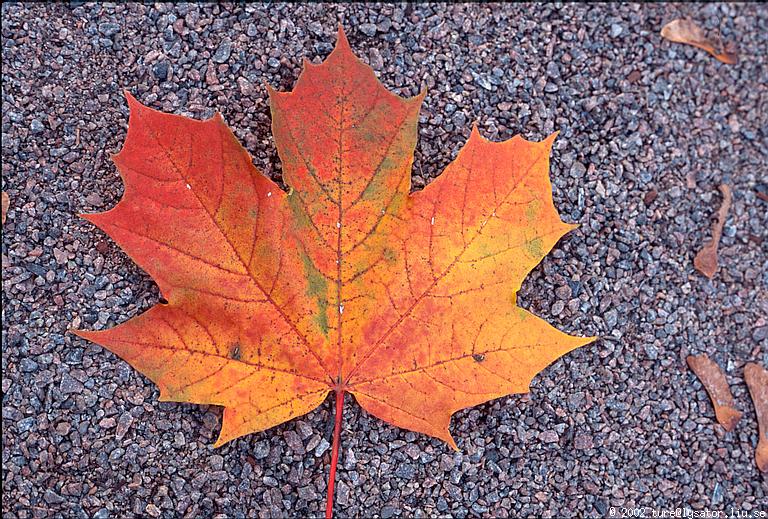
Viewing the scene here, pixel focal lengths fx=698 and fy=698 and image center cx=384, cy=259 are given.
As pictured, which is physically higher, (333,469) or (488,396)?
(488,396)

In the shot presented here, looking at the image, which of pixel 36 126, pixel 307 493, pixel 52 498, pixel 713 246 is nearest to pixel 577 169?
pixel 713 246

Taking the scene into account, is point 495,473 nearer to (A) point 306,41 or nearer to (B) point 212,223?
(B) point 212,223

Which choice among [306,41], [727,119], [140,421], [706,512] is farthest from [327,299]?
[727,119]

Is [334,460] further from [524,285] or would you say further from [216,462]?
[524,285]

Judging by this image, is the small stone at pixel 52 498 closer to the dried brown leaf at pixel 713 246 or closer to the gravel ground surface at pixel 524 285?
the gravel ground surface at pixel 524 285

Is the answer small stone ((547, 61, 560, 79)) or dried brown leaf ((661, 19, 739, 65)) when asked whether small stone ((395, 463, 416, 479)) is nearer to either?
small stone ((547, 61, 560, 79))

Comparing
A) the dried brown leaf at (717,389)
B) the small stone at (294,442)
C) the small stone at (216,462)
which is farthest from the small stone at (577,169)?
the small stone at (216,462)

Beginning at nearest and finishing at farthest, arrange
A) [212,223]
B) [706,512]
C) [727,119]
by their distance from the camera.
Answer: [212,223] → [706,512] → [727,119]
